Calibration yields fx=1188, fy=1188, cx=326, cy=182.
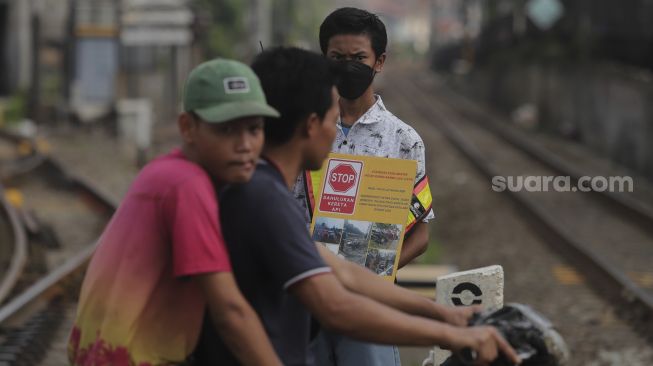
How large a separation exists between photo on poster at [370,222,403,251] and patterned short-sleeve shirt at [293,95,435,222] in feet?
1.01

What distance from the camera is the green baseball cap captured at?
2.95 m

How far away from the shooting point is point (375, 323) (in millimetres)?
3039

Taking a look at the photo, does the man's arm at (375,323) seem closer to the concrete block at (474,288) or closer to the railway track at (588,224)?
the concrete block at (474,288)

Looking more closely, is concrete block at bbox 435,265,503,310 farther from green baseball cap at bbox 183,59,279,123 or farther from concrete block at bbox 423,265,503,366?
green baseball cap at bbox 183,59,279,123

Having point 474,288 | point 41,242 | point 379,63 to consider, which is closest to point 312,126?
point 379,63

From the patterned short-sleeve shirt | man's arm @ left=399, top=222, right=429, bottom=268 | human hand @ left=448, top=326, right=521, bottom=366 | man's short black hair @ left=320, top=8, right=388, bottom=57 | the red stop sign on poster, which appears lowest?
man's arm @ left=399, top=222, right=429, bottom=268

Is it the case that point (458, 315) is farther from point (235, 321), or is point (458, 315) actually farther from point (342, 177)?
point (342, 177)

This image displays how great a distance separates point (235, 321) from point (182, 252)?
0.22 m

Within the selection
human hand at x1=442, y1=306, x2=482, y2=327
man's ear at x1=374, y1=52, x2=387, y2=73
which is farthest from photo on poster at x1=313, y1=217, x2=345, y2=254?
human hand at x1=442, y1=306, x2=482, y2=327

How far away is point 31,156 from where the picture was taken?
21266 millimetres

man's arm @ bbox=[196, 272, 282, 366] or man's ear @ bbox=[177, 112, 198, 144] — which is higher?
man's ear @ bbox=[177, 112, 198, 144]

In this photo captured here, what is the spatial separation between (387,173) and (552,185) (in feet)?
52.4

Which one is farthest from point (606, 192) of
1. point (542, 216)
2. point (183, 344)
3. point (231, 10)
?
point (231, 10)

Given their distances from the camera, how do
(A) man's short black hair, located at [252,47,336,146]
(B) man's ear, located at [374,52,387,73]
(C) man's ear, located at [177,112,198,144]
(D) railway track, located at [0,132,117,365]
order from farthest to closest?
(D) railway track, located at [0,132,117,365]
(B) man's ear, located at [374,52,387,73]
(A) man's short black hair, located at [252,47,336,146]
(C) man's ear, located at [177,112,198,144]
